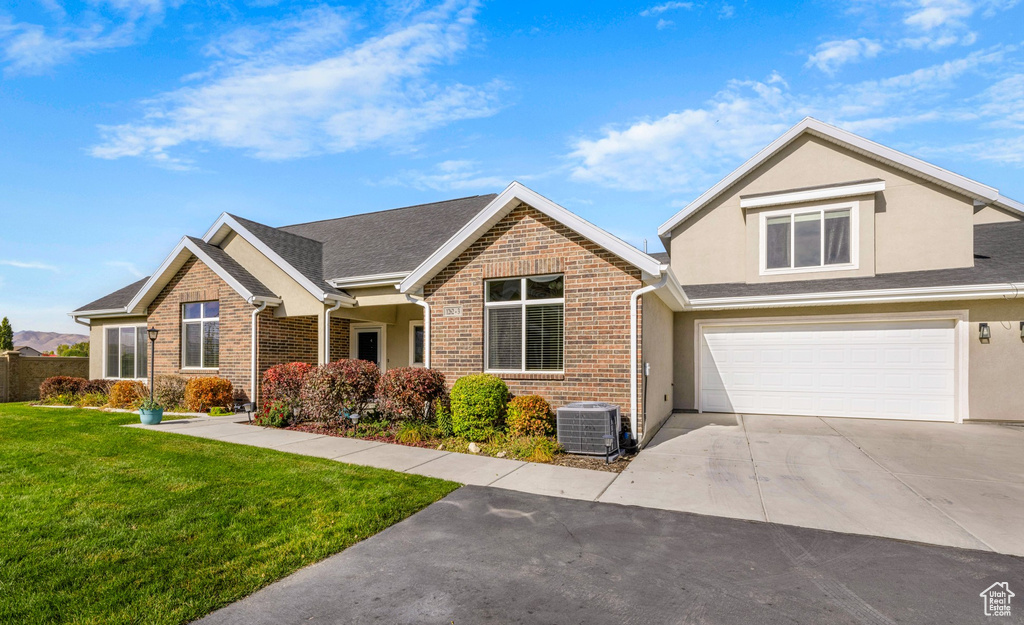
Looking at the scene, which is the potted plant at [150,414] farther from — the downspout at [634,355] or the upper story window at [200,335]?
the downspout at [634,355]

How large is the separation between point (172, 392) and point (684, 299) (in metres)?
13.6

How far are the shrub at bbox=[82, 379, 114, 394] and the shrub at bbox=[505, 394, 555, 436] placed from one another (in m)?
14.6

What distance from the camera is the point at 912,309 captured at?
1115 cm

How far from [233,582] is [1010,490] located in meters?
8.66

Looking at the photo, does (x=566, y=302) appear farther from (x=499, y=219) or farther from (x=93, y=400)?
(x=93, y=400)

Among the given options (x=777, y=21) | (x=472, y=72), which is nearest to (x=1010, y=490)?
(x=777, y=21)

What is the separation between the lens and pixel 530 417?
8656 mm

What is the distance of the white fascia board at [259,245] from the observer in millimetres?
12750

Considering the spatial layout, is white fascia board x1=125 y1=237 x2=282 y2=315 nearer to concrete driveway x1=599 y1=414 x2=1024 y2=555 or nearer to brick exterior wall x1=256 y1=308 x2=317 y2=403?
brick exterior wall x1=256 y1=308 x2=317 y2=403

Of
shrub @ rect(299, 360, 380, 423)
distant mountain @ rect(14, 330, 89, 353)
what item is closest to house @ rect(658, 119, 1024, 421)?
shrub @ rect(299, 360, 380, 423)

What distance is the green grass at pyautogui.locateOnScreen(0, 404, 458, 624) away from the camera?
139 inches

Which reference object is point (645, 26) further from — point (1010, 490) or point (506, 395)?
point (1010, 490)

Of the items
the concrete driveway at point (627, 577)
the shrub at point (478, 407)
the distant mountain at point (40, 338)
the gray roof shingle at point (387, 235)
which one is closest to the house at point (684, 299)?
the gray roof shingle at point (387, 235)

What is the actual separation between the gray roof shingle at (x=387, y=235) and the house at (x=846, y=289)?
6.97 metres
